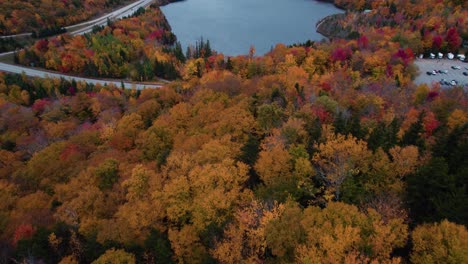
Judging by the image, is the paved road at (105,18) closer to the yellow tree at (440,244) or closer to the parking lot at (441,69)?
the parking lot at (441,69)

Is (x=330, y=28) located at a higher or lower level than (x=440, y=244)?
lower

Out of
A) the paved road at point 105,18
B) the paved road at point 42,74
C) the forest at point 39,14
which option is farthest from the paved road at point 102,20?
the paved road at point 42,74

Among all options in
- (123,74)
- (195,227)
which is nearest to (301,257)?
(195,227)

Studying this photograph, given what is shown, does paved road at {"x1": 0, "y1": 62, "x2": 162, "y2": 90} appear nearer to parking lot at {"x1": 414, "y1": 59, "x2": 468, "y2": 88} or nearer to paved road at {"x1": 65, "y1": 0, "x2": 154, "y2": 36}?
paved road at {"x1": 65, "y1": 0, "x2": 154, "y2": 36}

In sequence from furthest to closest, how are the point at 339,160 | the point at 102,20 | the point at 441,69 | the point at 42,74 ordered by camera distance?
the point at 102,20
the point at 42,74
the point at 441,69
the point at 339,160

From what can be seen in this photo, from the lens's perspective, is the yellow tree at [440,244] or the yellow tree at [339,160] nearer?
the yellow tree at [440,244]

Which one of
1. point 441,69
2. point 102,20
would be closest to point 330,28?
point 441,69

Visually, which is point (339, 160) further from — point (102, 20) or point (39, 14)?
point (39, 14)
